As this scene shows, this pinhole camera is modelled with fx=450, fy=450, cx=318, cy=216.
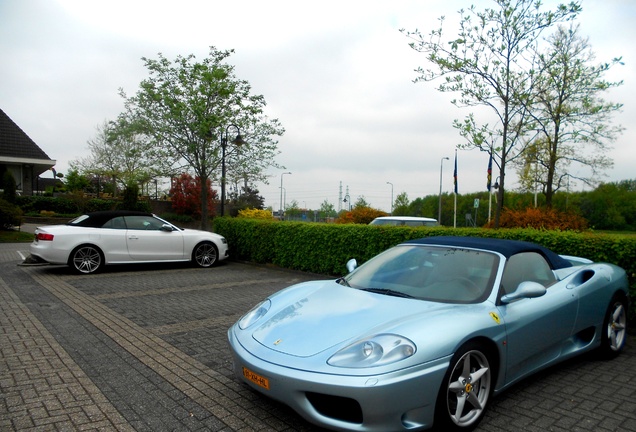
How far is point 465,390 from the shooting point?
3.00 metres

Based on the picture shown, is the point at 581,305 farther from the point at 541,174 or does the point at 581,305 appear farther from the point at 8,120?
the point at 8,120

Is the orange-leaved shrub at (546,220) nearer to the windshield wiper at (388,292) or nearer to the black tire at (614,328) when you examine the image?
the black tire at (614,328)

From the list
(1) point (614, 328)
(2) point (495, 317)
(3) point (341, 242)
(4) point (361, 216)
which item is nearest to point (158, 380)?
(2) point (495, 317)

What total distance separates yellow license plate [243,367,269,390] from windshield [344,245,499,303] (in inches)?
52.3

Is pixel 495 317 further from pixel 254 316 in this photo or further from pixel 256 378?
pixel 254 316

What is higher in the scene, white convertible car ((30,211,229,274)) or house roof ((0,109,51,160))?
house roof ((0,109,51,160))

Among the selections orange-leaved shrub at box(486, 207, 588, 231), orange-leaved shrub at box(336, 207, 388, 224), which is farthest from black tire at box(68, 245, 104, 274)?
orange-leaved shrub at box(486, 207, 588, 231)

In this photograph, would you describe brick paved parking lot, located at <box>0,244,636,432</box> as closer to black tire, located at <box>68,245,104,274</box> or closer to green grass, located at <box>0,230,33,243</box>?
black tire, located at <box>68,245,104,274</box>

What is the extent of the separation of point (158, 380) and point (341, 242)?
644 centimetres

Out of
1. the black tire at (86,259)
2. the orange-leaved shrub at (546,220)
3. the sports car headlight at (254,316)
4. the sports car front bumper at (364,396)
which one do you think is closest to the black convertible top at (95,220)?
the black tire at (86,259)

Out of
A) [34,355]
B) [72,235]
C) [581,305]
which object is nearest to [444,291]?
[581,305]

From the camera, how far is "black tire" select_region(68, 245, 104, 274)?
32.2ft

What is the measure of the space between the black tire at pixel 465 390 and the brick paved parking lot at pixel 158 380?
0.20m

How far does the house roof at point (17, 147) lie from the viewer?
27.8 metres
